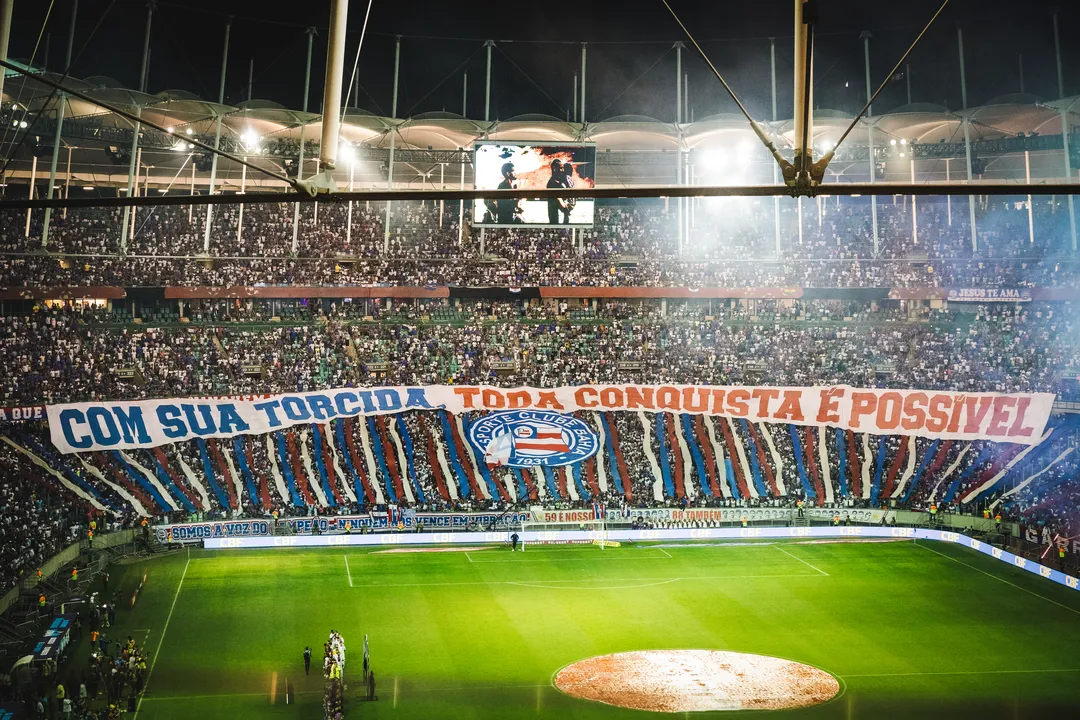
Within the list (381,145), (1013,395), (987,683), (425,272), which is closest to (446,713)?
(987,683)

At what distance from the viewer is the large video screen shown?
145ft

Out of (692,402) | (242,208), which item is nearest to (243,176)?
(242,208)

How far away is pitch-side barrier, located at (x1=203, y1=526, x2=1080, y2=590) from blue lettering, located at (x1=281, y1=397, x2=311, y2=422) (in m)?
5.17

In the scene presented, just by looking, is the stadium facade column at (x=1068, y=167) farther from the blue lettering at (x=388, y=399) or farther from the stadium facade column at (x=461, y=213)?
the blue lettering at (x=388, y=399)

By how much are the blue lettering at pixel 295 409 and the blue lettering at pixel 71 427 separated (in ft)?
25.6

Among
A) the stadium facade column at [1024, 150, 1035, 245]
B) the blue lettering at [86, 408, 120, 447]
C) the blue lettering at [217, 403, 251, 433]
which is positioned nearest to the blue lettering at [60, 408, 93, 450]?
the blue lettering at [86, 408, 120, 447]

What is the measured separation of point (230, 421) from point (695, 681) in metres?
23.8

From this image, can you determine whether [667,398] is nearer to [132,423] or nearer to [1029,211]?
[132,423]

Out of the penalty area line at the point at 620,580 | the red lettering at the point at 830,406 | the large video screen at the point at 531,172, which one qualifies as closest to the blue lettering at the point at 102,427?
the penalty area line at the point at 620,580

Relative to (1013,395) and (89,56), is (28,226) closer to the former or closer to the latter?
(89,56)

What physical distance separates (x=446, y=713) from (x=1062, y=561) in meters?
24.6

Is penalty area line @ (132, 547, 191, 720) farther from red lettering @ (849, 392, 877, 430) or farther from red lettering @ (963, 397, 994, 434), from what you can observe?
red lettering @ (963, 397, 994, 434)

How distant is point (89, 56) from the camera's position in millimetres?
49031

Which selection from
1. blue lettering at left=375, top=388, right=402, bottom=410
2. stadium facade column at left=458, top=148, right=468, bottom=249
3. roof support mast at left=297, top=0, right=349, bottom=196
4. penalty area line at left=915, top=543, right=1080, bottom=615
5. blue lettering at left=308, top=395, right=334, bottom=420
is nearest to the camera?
roof support mast at left=297, top=0, right=349, bottom=196
